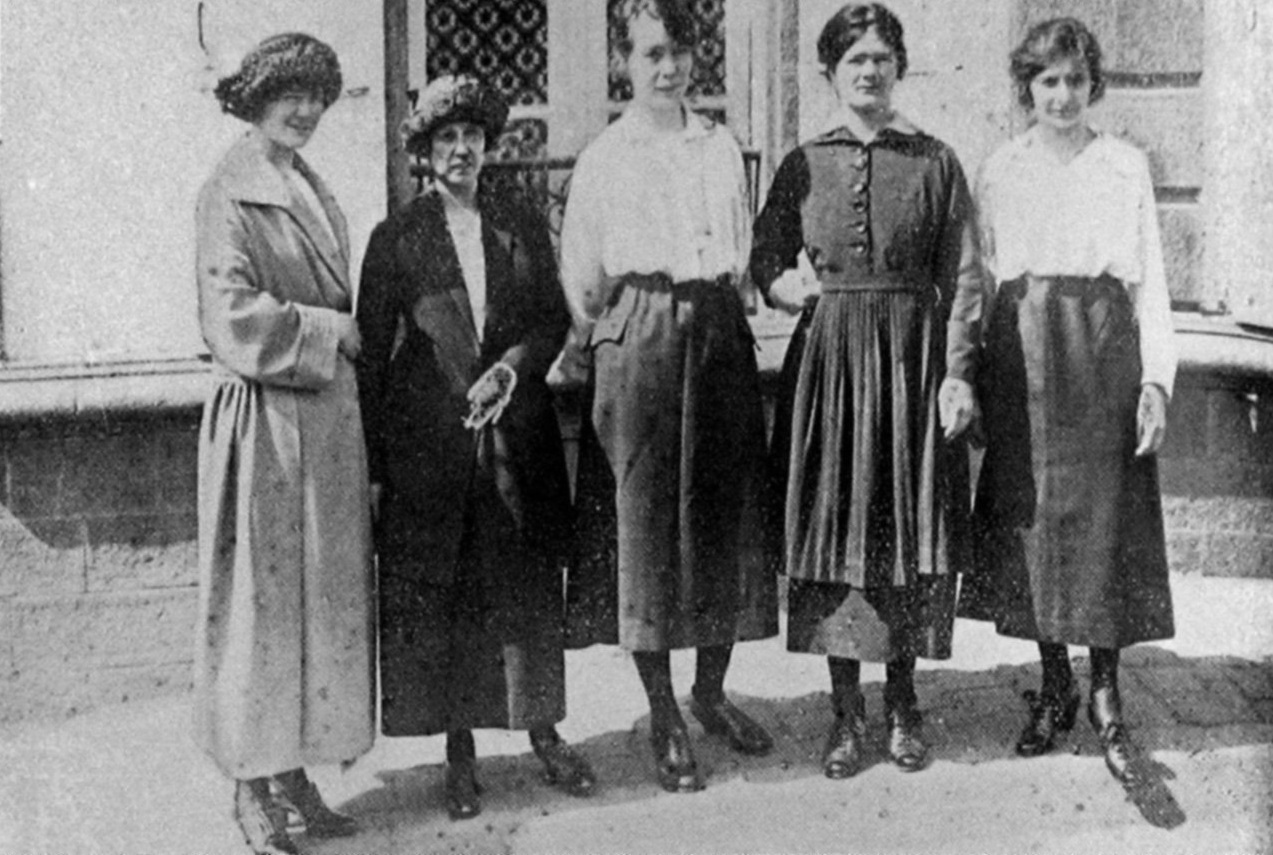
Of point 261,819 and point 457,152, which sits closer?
point 261,819

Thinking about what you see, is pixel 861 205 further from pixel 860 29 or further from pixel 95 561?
pixel 95 561

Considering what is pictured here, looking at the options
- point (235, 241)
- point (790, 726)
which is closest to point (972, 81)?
point (790, 726)

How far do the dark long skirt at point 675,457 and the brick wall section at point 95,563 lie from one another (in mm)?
1803

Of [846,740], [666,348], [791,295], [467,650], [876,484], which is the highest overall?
[791,295]

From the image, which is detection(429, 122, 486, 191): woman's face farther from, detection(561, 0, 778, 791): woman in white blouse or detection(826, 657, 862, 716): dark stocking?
detection(826, 657, 862, 716): dark stocking

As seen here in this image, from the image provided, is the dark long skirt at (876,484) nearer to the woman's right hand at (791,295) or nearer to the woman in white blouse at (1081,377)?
the woman's right hand at (791,295)

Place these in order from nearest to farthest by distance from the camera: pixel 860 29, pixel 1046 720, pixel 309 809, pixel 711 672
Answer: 1. pixel 309 809
2. pixel 860 29
3. pixel 1046 720
4. pixel 711 672

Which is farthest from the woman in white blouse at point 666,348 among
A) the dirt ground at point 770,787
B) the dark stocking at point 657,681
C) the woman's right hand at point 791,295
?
the dirt ground at point 770,787

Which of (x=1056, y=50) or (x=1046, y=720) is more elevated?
(x=1056, y=50)

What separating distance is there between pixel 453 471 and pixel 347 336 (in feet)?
1.55

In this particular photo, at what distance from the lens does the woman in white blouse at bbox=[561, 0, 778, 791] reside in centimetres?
389

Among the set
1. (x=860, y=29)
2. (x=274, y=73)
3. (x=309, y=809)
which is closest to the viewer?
(x=274, y=73)

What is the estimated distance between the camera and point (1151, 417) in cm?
392

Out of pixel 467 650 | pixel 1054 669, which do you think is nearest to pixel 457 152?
pixel 467 650
